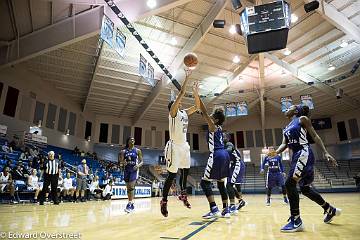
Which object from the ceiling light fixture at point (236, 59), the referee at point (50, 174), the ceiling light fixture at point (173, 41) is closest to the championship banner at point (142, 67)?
the ceiling light fixture at point (173, 41)

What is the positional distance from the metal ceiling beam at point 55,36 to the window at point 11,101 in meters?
3.52

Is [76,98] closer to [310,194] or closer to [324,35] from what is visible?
[324,35]

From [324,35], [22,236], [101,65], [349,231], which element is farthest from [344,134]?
[22,236]

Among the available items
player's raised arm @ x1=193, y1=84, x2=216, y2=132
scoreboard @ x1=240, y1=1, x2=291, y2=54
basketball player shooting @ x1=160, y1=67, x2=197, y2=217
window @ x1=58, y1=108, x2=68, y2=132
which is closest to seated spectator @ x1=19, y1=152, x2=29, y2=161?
window @ x1=58, y1=108, x2=68, y2=132

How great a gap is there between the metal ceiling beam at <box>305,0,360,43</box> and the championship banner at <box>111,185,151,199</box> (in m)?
14.7

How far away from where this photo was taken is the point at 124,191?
16.9 meters

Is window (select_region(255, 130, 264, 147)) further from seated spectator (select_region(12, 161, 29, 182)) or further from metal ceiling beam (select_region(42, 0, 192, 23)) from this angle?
seated spectator (select_region(12, 161, 29, 182))

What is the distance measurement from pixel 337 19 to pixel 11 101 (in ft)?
67.2

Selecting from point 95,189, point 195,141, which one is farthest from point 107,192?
point 195,141

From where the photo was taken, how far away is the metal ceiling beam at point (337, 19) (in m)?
13.5

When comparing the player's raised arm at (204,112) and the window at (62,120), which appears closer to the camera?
the player's raised arm at (204,112)

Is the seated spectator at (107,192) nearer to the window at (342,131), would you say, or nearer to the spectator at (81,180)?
the spectator at (81,180)

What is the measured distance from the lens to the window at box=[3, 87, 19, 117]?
17.5 meters

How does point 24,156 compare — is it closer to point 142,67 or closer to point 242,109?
point 142,67
